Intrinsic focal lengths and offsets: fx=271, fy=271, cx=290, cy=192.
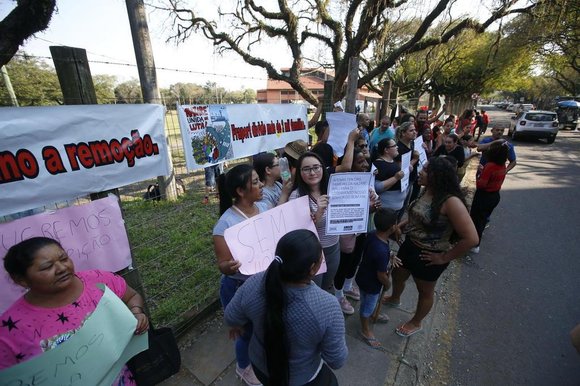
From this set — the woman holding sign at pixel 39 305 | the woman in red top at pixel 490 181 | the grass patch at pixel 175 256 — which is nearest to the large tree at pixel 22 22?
the grass patch at pixel 175 256

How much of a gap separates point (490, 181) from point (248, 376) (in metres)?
3.99

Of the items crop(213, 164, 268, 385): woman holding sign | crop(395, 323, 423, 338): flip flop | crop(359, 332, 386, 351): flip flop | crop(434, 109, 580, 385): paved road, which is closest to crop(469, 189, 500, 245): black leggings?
crop(434, 109, 580, 385): paved road

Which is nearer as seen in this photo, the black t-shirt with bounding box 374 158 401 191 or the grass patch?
the grass patch

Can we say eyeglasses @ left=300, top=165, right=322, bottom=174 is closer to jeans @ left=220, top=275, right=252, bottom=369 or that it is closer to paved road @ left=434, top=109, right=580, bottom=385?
jeans @ left=220, top=275, right=252, bottom=369

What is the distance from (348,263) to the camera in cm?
300

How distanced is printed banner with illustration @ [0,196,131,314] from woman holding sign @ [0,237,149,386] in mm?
359

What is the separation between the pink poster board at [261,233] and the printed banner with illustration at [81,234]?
87cm

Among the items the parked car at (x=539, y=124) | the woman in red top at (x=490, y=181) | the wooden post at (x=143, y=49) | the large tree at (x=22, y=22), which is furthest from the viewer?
the parked car at (x=539, y=124)

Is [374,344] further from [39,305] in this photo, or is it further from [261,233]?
[39,305]

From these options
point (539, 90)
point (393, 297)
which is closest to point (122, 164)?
point (393, 297)

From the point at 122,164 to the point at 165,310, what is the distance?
1.75m

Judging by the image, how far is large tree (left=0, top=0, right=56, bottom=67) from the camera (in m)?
6.11

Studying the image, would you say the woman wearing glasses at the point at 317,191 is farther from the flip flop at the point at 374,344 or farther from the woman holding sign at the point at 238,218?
the flip flop at the point at 374,344

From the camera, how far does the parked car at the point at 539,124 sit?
1380 centimetres
